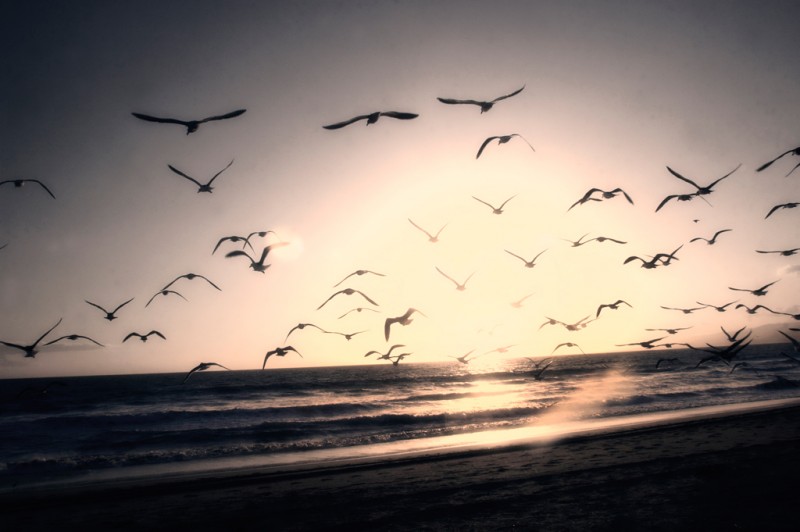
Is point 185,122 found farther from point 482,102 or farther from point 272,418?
point 272,418

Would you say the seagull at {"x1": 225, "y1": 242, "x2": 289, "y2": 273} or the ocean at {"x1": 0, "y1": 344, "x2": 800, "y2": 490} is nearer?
the seagull at {"x1": 225, "y1": 242, "x2": 289, "y2": 273}

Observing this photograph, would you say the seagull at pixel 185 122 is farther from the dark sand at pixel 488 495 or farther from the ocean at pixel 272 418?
the ocean at pixel 272 418

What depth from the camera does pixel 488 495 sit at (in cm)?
1075

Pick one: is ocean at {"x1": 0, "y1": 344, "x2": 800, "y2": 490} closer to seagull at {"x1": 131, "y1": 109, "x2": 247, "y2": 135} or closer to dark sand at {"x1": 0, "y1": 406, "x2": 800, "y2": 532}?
dark sand at {"x1": 0, "y1": 406, "x2": 800, "y2": 532}

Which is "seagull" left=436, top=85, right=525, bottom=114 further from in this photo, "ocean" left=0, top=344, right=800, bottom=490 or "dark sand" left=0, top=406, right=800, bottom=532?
"ocean" left=0, top=344, right=800, bottom=490

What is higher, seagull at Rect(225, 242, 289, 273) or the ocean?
seagull at Rect(225, 242, 289, 273)

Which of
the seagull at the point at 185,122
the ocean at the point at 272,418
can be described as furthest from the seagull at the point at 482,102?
the ocean at the point at 272,418

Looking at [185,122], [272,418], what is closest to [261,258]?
[185,122]

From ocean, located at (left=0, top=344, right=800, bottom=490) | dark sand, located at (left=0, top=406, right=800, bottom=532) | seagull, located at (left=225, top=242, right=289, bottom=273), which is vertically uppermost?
seagull, located at (left=225, top=242, right=289, bottom=273)

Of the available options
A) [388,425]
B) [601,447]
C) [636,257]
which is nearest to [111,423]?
[388,425]

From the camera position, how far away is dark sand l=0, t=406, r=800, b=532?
8.91 meters

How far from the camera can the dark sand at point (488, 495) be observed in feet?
29.2

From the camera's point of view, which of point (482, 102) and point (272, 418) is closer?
point (482, 102)

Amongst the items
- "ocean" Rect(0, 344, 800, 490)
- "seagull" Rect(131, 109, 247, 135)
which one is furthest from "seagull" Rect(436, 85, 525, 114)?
"ocean" Rect(0, 344, 800, 490)
